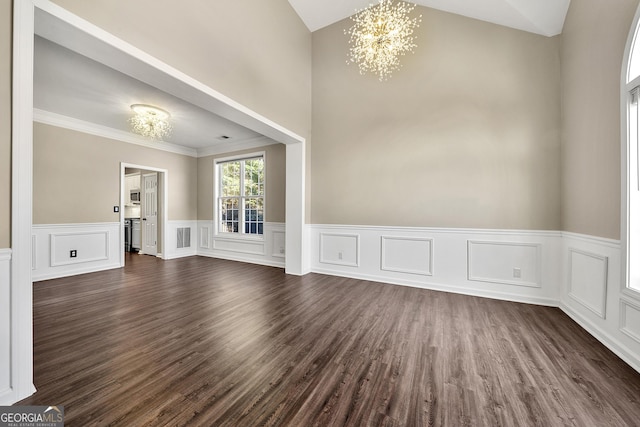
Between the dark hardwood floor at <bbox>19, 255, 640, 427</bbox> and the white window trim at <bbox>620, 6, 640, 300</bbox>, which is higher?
the white window trim at <bbox>620, 6, 640, 300</bbox>

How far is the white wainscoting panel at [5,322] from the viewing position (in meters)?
1.33

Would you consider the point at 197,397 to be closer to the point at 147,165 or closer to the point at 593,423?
the point at 593,423

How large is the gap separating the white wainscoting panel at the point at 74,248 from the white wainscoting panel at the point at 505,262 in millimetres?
6439

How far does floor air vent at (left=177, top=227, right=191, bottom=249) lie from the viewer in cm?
620

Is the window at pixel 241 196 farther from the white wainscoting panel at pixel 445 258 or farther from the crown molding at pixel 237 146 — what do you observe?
the white wainscoting panel at pixel 445 258

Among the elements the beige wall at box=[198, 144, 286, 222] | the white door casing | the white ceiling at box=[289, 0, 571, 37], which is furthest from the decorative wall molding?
the white ceiling at box=[289, 0, 571, 37]

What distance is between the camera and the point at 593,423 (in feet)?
4.27

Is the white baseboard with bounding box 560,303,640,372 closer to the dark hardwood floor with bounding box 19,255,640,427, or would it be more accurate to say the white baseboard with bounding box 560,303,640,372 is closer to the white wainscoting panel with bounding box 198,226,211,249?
the dark hardwood floor with bounding box 19,255,640,427

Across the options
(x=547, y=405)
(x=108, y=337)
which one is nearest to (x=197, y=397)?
(x=108, y=337)

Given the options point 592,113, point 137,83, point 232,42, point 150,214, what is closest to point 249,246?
point 150,214

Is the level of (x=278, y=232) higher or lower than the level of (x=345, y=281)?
higher

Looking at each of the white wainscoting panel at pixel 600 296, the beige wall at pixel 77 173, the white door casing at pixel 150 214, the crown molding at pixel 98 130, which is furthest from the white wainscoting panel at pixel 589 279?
the white door casing at pixel 150 214

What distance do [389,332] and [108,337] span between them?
8.29 ft

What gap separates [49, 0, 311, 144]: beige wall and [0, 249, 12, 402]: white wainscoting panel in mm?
1624
